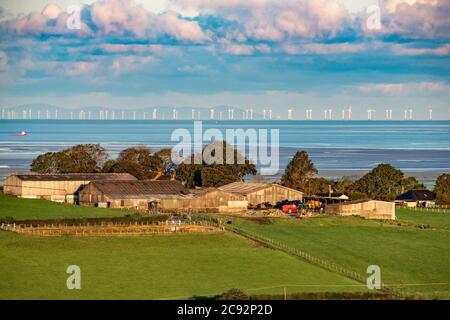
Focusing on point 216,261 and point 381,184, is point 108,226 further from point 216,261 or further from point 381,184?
point 381,184

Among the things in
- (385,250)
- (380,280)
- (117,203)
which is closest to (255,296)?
(380,280)

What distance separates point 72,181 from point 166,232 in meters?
25.8

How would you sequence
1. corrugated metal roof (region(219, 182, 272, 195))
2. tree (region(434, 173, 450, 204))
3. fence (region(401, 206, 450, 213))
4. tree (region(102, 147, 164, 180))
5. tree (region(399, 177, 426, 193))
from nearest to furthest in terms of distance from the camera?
corrugated metal roof (region(219, 182, 272, 195)) < fence (region(401, 206, 450, 213)) < tree (region(434, 173, 450, 204)) < tree (region(102, 147, 164, 180)) < tree (region(399, 177, 426, 193))

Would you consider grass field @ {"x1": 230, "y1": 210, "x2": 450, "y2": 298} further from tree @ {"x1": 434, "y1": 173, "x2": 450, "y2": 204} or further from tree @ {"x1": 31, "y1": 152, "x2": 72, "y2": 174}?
tree @ {"x1": 31, "y1": 152, "x2": 72, "y2": 174}

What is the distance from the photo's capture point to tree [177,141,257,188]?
92750mm

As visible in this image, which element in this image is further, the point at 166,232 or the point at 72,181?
A: the point at 72,181

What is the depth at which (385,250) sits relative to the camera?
57844 millimetres

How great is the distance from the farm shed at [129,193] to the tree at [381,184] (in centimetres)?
2034

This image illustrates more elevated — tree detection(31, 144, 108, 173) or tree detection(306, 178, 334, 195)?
tree detection(31, 144, 108, 173)

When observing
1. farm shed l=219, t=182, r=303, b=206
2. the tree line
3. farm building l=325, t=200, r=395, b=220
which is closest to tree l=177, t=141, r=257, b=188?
the tree line

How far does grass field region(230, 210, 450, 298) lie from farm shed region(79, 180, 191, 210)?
1063 centimetres

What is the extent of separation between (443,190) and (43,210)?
126ft
